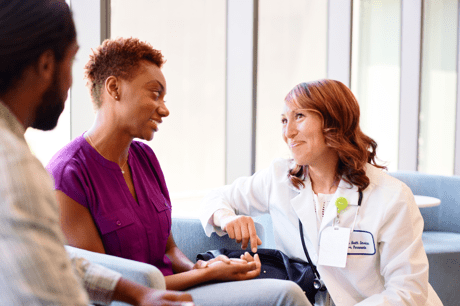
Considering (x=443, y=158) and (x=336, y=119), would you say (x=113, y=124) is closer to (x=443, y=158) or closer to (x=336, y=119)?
(x=336, y=119)

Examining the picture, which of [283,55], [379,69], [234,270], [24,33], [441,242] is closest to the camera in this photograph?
[24,33]

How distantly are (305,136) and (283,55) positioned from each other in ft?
10.6

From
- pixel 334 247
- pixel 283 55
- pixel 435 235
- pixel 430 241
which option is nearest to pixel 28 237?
pixel 334 247

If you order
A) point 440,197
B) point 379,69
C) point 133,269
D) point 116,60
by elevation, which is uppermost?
point 379,69

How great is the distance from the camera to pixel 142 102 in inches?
60.8

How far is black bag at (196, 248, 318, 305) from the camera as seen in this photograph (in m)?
1.69

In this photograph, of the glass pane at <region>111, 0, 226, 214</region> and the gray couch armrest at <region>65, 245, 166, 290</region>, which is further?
the glass pane at <region>111, 0, 226, 214</region>

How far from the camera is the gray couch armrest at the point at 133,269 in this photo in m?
1.21

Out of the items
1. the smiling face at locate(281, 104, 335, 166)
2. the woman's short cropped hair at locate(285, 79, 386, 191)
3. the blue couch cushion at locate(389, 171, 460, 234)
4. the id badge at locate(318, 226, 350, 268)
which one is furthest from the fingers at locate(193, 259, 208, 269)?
the blue couch cushion at locate(389, 171, 460, 234)

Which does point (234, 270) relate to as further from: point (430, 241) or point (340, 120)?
point (430, 241)

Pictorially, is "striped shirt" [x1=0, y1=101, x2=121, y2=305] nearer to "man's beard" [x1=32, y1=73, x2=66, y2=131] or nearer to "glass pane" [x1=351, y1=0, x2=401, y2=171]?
"man's beard" [x1=32, y1=73, x2=66, y2=131]

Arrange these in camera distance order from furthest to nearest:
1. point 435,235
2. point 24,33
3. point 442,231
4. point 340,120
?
point 442,231 → point 435,235 → point 340,120 → point 24,33

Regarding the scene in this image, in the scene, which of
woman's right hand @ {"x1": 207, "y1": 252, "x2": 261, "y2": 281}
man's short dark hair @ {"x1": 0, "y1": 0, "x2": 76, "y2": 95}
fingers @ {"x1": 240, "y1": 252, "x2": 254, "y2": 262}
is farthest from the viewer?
fingers @ {"x1": 240, "y1": 252, "x2": 254, "y2": 262}

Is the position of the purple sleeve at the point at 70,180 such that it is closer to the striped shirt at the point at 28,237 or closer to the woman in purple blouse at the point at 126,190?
the woman in purple blouse at the point at 126,190
